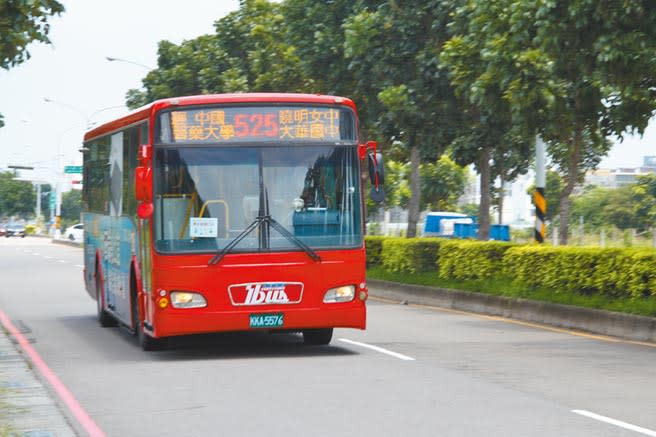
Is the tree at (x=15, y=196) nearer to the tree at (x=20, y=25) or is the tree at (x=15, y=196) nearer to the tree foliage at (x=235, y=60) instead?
the tree foliage at (x=235, y=60)

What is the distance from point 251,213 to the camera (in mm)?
13523

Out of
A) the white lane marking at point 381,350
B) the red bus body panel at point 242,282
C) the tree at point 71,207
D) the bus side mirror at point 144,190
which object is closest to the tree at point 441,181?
the white lane marking at point 381,350

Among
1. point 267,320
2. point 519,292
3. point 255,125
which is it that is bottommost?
point 519,292

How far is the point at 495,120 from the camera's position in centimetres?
2634

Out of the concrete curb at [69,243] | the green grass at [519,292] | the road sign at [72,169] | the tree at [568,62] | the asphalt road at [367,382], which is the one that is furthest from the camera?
the concrete curb at [69,243]

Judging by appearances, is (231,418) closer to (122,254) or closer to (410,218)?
(122,254)

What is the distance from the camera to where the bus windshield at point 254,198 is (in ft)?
44.0

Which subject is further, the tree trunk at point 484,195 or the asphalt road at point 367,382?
the tree trunk at point 484,195

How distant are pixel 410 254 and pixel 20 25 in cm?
1308

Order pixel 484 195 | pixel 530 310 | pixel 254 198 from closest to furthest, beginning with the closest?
pixel 254 198 → pixel 530 310 → pixel 484 195

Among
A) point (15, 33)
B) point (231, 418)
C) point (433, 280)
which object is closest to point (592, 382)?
point (231, 418)

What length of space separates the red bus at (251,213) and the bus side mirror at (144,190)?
13 mm

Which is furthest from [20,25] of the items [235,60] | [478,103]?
[235,60]

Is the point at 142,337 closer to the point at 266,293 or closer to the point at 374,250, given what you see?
the point at 266,293
